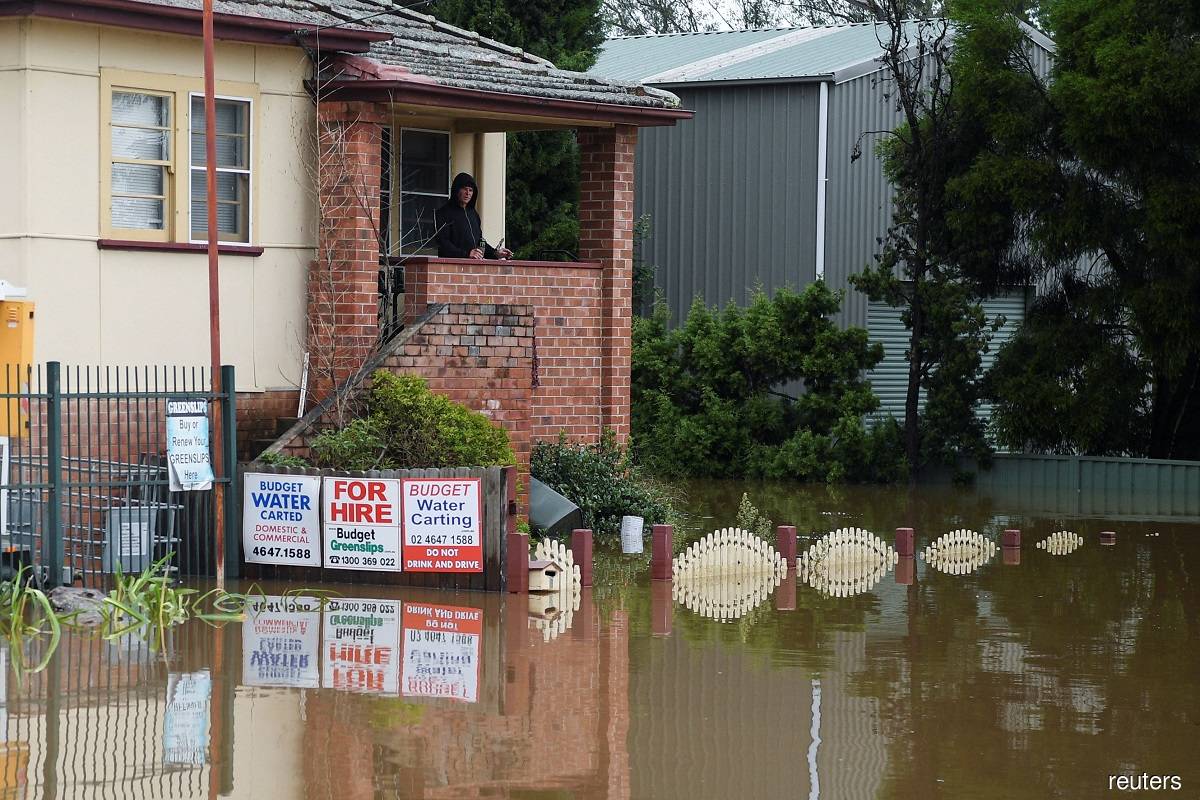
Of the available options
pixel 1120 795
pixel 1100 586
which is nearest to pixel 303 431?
pixel 1100 586

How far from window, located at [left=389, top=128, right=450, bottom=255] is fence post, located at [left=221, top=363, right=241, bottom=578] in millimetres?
5606

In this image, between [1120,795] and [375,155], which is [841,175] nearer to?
[375,155]

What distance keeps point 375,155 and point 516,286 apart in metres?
2.21

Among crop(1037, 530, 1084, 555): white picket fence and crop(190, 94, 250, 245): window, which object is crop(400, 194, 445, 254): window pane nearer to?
crop(190, 94, 250, 245): window

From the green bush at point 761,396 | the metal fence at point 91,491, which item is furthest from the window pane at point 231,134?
the green bush at point 761,396

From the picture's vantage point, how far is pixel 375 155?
18.4 metres

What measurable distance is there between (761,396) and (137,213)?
539 inches

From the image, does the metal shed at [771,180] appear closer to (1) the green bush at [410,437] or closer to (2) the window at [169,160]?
(2) the window at [169,160]

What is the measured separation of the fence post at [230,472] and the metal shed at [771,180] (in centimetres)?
1618

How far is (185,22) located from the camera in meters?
16.7

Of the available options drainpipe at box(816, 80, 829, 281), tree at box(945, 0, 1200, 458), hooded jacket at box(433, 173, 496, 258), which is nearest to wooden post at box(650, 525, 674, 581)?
hooded jacket at box(433, 173, 496, 258)

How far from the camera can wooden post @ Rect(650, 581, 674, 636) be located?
13617 millimetres

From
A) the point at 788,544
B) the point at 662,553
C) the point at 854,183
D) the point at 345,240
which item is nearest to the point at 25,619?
→ the point at 662,553

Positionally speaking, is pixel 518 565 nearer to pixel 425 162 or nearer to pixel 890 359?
pixel 425 162
